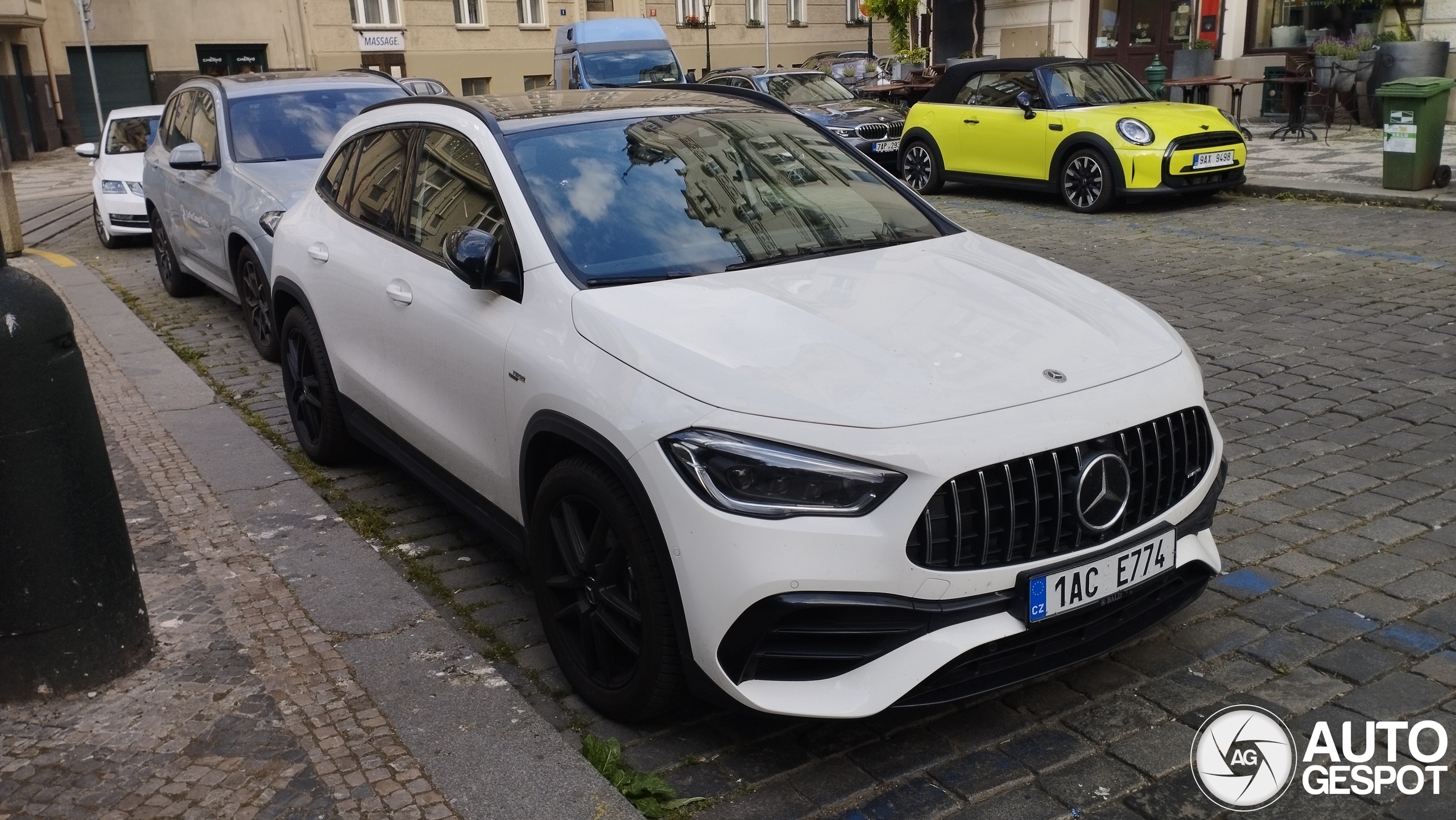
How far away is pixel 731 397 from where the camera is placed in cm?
318

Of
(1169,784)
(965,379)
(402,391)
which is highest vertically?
(965,379)

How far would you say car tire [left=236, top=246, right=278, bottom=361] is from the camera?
8.06m

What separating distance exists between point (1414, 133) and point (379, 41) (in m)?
35.2

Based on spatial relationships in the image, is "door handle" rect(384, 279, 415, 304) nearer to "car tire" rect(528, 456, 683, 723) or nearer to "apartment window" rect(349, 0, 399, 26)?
"car tire" rect(528, 456, 683, 723)

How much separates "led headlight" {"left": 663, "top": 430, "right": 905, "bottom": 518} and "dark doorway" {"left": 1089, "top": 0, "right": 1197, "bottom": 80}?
22907 mm

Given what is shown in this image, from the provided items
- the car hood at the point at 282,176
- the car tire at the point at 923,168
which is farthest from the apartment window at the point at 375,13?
the car hood at the point at 282,176

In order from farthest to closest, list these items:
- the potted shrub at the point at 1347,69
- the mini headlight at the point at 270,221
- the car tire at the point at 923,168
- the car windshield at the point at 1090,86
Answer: the potted shrub at the point at 1347,69 < the car tire at the point at 923,168 < the car windshield at the point at 1090,86 < the mini headlight at the point at 270,221

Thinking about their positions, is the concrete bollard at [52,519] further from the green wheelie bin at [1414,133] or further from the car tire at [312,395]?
the green wheelie bin at [1414,133]

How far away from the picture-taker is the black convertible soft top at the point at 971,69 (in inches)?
555

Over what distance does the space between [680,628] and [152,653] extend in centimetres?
180

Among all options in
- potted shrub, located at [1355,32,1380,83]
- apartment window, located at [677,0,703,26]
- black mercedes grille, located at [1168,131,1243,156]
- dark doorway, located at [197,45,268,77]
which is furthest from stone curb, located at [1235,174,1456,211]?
apartment window, located at [677,0,703,26]

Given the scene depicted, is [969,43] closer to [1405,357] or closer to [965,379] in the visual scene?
[1405,357]

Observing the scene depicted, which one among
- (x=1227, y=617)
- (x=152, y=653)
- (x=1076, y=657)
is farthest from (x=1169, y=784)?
(x=152, y=653)

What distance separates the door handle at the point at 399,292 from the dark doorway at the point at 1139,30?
21.8 metres
